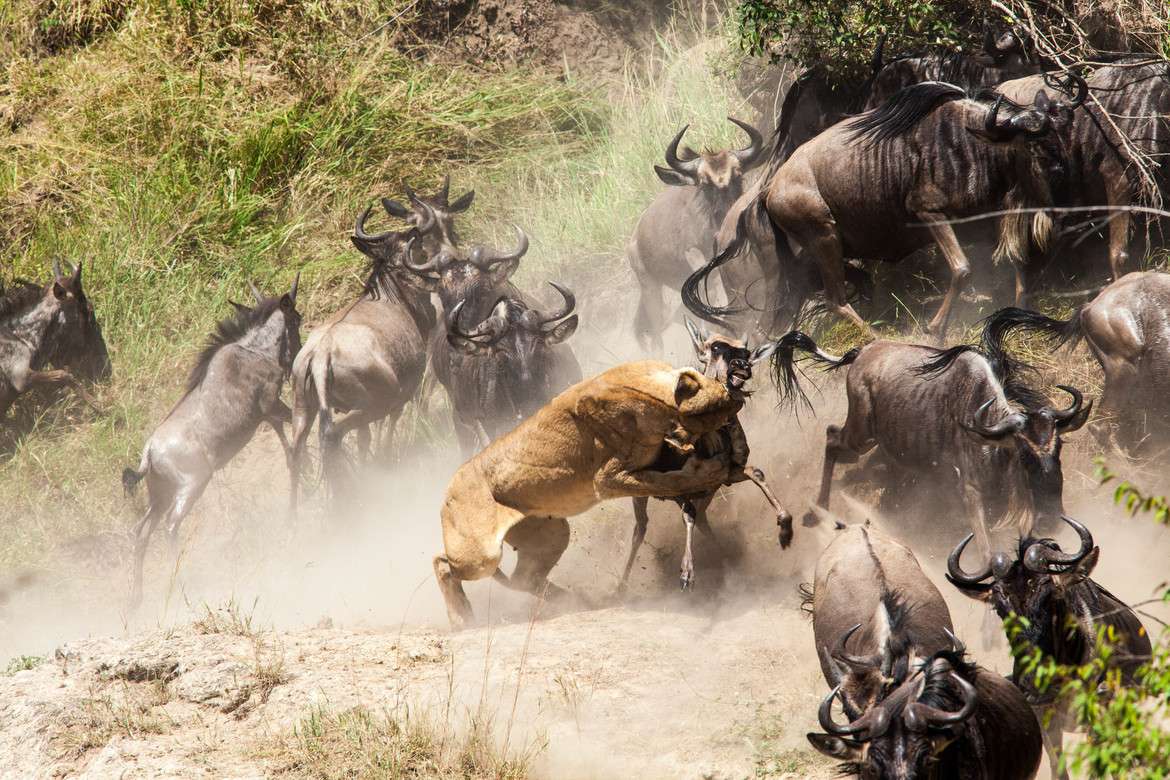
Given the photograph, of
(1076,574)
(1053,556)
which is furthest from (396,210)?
(1076,574)

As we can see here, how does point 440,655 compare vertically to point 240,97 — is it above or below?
below

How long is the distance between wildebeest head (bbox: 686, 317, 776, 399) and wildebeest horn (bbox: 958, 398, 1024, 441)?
1119mm

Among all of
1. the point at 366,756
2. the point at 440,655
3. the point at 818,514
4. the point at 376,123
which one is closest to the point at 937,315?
the point at 818,514

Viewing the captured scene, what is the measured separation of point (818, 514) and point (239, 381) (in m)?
5.61

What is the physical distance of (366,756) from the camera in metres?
5.49

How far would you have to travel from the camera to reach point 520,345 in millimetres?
9344

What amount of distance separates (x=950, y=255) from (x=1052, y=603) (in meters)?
3.55

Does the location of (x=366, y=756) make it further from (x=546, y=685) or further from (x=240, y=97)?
(x=240, y=97)

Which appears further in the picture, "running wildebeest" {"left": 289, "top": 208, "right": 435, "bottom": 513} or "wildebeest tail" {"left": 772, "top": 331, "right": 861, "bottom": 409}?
"running wildebeest" {"left": 289, "top": 208, "right": 435, "bottom": 513}

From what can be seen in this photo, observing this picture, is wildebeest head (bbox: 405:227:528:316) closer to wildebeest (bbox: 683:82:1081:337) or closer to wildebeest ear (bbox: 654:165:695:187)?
wildebeest ear (bbox: 654:165:695:187)

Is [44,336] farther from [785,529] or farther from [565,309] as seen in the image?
[785,529]

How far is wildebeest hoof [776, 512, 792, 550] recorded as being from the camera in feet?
20.4

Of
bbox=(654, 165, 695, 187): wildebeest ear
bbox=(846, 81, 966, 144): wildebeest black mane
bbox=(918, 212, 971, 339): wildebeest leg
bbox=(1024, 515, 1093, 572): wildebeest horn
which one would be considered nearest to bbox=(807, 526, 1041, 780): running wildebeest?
bbox=(1024, 515, 1093, 572): wildebeest horn

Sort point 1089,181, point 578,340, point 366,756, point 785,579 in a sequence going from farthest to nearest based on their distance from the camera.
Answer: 1. point 578,340
2. point 1089,181
3. point 785,579
4. point 366,756
